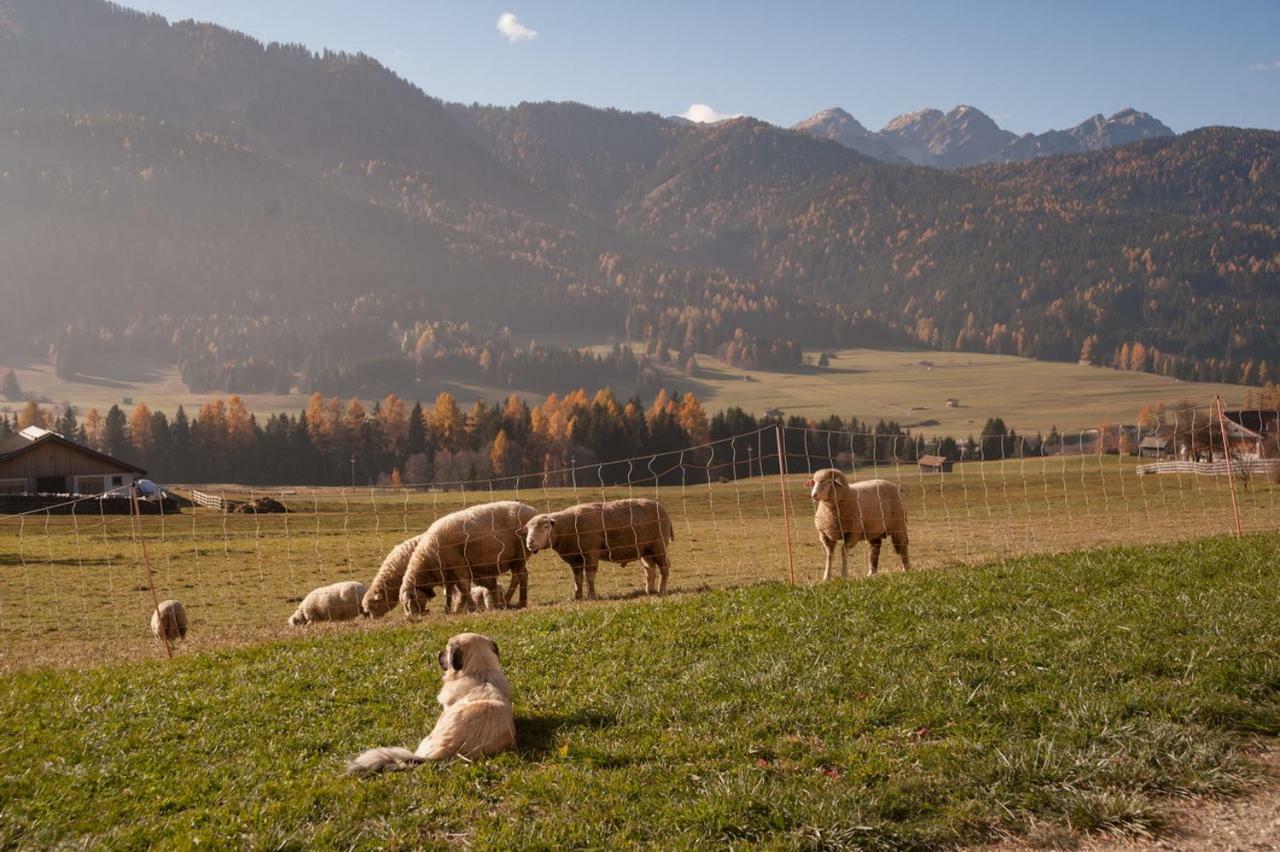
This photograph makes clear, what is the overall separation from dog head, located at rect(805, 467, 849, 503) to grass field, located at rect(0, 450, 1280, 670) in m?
2.92

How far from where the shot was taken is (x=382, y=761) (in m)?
7.92

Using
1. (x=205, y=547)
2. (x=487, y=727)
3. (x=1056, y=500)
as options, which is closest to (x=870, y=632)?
(x=487, y=727)

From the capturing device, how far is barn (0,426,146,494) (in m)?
76.4

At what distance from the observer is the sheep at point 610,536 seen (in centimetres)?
2119

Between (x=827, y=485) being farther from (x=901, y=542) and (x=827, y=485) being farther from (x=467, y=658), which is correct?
(x=467, y=658)

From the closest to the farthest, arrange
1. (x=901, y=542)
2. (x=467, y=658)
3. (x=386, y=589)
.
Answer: (x=467, y=658), (x=386, y=589), (x=901, y=542)

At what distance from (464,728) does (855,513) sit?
1329 centimetres

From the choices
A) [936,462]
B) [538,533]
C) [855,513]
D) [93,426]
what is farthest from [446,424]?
[855,513]

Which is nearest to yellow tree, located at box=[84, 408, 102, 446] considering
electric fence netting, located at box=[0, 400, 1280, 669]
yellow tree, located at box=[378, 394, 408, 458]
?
yellow tree, located at box=[378, 394, 408, 458]

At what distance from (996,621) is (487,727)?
6194mm

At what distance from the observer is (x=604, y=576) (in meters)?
29.8

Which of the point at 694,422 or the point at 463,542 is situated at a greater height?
the point at 694,422

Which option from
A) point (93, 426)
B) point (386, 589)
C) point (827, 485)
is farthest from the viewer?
point (93, 426)

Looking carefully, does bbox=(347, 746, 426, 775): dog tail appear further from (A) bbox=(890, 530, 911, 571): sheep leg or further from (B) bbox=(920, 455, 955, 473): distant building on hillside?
(B) bbox=(920, 455, 955, 473): distant building on hillside
